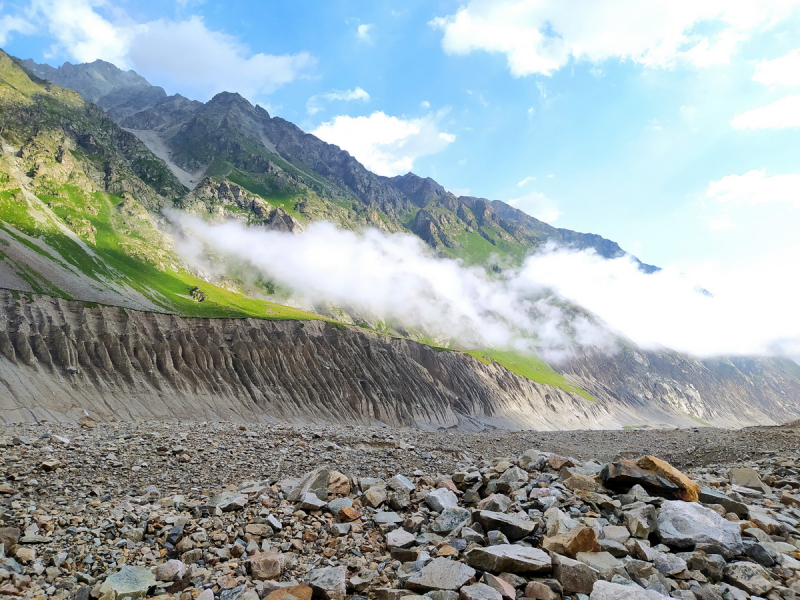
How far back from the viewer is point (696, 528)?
757 cm

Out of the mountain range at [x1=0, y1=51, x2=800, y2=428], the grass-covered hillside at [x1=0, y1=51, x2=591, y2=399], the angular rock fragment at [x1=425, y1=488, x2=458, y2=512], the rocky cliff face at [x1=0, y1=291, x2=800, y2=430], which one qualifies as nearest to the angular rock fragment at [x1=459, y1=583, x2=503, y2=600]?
the angular rock fragment at [x1=425, y1=488, x2=458, y2=512]

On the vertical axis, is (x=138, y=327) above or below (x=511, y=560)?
above

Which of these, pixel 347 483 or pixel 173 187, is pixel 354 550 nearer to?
pixel 347 483

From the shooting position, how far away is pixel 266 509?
948cm

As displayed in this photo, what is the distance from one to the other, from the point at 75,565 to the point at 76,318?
76.7 m

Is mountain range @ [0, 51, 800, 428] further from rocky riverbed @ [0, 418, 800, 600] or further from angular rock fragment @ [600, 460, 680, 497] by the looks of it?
angular rock fragment @ [600, 460, 680, 497]

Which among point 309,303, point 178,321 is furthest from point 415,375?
point 309,303

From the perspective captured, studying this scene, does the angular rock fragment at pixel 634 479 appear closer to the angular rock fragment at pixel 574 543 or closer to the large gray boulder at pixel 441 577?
the angular rock fragment at pixel 574 543

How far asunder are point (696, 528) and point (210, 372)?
75.7m

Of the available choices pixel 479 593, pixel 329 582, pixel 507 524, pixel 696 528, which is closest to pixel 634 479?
pixel 696 528

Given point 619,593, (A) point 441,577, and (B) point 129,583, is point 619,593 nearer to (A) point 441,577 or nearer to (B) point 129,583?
(A) point 441,577

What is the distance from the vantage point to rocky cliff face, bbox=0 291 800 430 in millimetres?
55625

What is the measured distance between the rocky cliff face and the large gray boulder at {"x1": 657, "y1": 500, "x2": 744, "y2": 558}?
58.7 metres

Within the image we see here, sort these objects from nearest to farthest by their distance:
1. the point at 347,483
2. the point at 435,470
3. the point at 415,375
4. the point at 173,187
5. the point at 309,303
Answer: the point at 347,483
the point at 435,470
the point at 415,375
the point at 309,303
the point at 173,187
